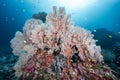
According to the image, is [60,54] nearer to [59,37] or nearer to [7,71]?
[59,37]

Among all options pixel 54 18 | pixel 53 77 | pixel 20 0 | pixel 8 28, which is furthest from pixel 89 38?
pixel 20 0

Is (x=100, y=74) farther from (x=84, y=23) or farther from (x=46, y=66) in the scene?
(x=84, y=23)

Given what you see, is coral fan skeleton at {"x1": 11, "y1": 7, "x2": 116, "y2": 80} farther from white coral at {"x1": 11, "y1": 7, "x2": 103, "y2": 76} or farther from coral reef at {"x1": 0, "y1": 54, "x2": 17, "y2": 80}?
coral reef at {"x1": 0, "y1": 54, "x2": 17, "y2": 80}

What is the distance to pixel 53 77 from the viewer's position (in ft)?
15.7

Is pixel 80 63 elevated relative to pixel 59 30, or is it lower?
lower

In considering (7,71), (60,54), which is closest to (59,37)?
(60,54)

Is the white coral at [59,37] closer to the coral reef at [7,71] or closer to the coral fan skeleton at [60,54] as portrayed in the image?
the coral fan skeleton at [60,54]

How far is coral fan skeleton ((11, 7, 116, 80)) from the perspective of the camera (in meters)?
4.91

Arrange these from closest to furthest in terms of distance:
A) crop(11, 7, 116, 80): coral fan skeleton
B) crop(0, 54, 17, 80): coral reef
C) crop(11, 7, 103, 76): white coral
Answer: crop(11, 7, 116, 80): coral fan skeleton
crop(11, 7, 103, 76): white coral
crop(0, 54, 17, 80): coral reef

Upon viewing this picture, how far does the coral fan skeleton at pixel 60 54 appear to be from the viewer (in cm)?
491

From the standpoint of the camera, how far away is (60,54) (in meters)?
5.08

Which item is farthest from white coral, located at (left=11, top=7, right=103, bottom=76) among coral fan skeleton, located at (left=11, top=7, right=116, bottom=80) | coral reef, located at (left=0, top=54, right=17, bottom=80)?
coral reef, located at (left=0, top=54, right=17, bottom=80)

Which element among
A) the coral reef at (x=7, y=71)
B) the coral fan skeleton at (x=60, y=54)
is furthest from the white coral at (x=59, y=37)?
the coral reef at (x=7, y=71)

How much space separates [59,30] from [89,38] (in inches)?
34.4
